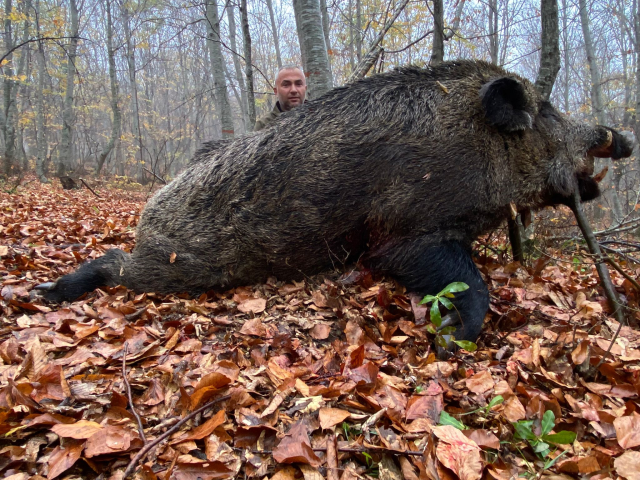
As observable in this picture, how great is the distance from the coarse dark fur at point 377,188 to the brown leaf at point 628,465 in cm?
113

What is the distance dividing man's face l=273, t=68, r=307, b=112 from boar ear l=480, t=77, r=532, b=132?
10.2ft

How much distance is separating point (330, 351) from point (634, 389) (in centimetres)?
154

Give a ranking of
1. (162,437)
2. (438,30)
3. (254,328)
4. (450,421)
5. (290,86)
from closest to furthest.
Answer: (162,437) → (450,421) → (254,328) → (438,30) → (290,86)

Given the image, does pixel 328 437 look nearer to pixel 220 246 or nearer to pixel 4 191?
pixel 220 246

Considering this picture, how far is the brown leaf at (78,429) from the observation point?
1566 millimetres

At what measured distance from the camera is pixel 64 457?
1497 millimetres

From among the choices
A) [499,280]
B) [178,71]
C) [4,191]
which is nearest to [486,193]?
[499,280]

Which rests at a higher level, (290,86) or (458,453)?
(290,86)

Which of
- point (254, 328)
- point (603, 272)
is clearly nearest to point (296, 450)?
point (254, 328)

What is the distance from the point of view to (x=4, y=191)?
1009cm

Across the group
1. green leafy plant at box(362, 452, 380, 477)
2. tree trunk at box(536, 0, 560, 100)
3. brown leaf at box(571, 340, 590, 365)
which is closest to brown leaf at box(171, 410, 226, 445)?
green leafy plant at box(362, 452, 380, 477)

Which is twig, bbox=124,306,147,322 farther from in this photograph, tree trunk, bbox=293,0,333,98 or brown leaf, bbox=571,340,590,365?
tree trunk, bbox=293,0,333,98

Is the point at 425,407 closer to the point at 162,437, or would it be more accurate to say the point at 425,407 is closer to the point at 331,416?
the point at 331,416

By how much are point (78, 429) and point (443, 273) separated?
7.39 feet
